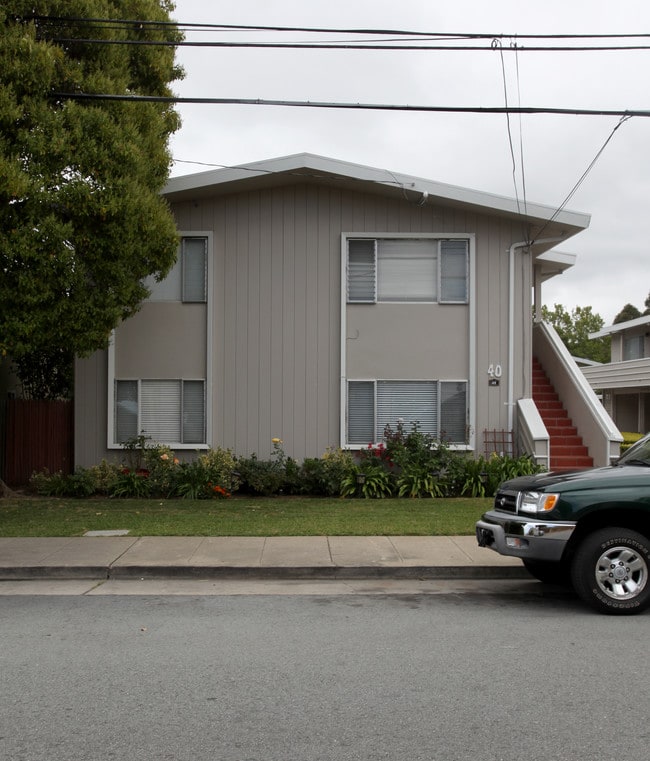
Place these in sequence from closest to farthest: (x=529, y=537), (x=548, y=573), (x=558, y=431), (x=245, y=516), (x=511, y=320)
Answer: (x=529, y=537)
(x=548, y=573)
(x=245, y=516)
(x=511, y=320)
(x=558, y=431)

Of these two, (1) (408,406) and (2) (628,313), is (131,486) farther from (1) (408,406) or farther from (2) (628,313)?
(2) (628,313)

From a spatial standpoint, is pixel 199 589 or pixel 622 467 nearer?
pixel 622 467

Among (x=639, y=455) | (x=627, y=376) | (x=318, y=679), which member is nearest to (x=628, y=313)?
(x=627, y=376)

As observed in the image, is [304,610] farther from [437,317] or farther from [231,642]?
[437,317]

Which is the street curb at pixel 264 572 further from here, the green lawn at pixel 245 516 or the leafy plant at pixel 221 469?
the leafy plant at pixel 221 469

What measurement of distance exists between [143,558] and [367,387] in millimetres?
7632

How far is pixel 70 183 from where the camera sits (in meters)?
11.5

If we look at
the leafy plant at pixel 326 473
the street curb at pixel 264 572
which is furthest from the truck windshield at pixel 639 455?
the leafy plant at pixel 326 473

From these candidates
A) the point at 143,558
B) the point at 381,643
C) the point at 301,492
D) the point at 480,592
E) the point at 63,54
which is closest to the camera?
the point at 381,643

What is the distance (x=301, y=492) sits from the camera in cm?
1528

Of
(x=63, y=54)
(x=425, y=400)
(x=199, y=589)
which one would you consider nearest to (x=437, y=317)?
(x=425, y=400)

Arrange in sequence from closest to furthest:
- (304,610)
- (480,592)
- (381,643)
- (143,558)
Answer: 1. (381,643)
2. (304,610)
3. (480,592)
4. (143,558)

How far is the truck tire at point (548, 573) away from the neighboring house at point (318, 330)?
7487 mm

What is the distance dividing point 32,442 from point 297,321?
586cm
